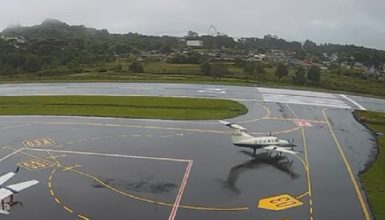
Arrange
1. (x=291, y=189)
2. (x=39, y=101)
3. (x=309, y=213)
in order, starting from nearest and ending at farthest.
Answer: (x=309, y=213) → (x=291, y=189) → (x=39, y=101)

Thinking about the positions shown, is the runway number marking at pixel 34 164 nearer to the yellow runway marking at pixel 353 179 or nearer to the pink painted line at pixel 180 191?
the pink painted line at pixel 180 191

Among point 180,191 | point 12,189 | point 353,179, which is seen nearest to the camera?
point 12,189

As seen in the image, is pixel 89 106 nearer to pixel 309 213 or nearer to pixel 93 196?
pixel 93 196

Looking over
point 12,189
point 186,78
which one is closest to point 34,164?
point 12,189

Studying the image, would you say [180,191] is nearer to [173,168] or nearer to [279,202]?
[173,168]

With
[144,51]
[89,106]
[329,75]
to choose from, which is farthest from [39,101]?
[144,51]

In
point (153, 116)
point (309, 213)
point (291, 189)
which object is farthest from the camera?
point (153, 116)
